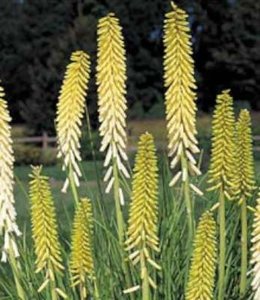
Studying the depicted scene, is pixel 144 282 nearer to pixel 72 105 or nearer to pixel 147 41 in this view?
pixel 72 105

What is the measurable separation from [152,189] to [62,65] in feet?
98.7

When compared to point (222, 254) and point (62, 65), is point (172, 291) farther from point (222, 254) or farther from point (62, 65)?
point (62, 65)

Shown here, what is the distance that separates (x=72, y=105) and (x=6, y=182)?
225mm

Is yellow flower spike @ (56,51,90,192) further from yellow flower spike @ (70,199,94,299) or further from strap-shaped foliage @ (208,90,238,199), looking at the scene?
strap-shaped foliage @ (208,90,238,199)

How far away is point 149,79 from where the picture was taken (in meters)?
40.8

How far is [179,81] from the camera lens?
4.97ft

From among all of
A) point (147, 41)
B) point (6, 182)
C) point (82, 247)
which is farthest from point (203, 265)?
point (147, 41)

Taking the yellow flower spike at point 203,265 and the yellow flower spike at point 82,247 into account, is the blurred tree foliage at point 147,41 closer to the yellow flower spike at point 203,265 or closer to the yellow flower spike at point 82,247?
the yellow flower spike at point 82,247

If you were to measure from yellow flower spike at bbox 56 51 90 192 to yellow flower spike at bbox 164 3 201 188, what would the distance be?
7.1 inches

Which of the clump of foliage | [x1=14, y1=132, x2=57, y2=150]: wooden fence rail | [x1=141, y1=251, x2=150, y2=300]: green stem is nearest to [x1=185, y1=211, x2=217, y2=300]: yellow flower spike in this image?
the clump of foliage

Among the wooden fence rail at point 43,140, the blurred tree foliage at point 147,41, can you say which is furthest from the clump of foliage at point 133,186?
the blurred tree foliage at point 147,41

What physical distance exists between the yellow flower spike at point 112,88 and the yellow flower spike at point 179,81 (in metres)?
0.08

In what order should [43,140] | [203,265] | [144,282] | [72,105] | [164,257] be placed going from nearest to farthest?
[203,265] → [144,282] → [72,105] → [164,257] → [43,140]

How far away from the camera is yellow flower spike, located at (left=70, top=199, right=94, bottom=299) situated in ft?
5.02
